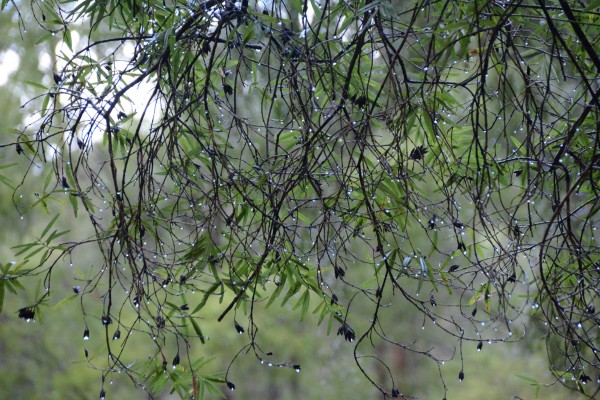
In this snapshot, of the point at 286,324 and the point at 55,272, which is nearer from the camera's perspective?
the point at 55,272

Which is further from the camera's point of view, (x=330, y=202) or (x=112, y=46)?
(x=112, y=46)

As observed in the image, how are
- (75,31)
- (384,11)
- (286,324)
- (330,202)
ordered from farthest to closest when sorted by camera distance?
(286,324) → (75,31) → (330,202) → (384,11)

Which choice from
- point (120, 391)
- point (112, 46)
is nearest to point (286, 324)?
point (120, 391)

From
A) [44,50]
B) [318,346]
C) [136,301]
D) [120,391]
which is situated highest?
[44,50]

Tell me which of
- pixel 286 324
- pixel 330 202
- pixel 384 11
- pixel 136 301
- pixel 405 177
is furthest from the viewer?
pixel 286 324

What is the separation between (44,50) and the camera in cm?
562

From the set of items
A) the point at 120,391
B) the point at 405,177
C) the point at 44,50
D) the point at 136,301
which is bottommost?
the point at 136,301

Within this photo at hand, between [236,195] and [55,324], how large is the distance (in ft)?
15.5

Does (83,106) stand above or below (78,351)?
below

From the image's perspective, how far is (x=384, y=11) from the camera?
149 cm

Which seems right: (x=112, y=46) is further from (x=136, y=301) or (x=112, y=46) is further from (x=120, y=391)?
(x=136, y=301)

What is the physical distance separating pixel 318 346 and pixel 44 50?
3.49 meters

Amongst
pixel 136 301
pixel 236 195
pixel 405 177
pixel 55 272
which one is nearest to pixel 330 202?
pixel 236 195

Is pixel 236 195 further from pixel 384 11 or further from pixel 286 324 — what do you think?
pixel 286 324
